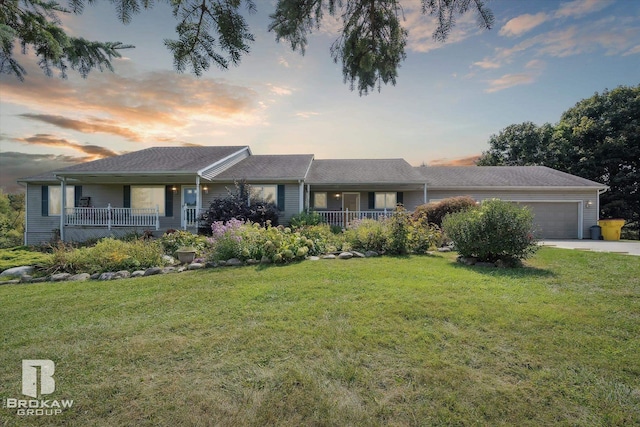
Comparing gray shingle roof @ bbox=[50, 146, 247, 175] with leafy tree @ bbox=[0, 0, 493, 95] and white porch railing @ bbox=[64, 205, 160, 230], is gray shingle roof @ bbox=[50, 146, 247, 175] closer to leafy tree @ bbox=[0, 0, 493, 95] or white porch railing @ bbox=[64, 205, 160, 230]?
white porch railing @ bbox=[64, 205, 160, 230]

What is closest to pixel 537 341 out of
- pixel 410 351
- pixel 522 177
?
pixel 410 351

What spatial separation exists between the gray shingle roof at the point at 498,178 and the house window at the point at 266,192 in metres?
7.75

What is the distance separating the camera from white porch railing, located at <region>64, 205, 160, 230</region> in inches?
523

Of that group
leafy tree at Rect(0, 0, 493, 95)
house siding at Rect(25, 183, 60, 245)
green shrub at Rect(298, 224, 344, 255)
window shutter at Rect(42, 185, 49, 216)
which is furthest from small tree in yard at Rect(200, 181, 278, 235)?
window shutter at Rect(42, 185, 49, 216)

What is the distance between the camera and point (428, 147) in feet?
47.2

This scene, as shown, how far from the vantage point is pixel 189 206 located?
46.9 feet

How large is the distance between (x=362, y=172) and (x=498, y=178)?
7848 millimetres

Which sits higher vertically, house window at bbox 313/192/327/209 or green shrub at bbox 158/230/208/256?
house window at bbox 313/192/327/209

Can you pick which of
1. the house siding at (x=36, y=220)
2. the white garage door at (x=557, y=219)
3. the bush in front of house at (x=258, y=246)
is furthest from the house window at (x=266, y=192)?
the white garage door at (x=557, y=219)

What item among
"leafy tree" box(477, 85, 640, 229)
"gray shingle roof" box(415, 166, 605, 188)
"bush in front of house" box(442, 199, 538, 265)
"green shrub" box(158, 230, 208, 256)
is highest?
"leafy tree" box(477, 85, 640, 229)

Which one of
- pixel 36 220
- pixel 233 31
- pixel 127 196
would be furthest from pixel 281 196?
pixel 36 220

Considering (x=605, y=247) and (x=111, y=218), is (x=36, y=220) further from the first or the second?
(x=605, y=247)

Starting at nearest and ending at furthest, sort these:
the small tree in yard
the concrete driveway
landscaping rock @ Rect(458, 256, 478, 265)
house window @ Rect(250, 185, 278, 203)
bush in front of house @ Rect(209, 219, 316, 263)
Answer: landscaping rock @ Rect(458, 256, 478, 265), bush in front of house @ Rect(209, 219, 316, 263), the concrete driveway, the small tree in yard, house window @ Rect(250, 185, 278, 203)

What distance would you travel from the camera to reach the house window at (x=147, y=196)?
1469 cm
